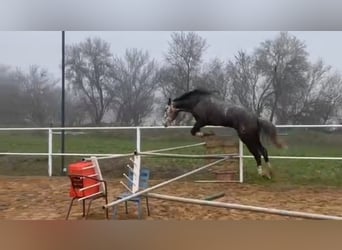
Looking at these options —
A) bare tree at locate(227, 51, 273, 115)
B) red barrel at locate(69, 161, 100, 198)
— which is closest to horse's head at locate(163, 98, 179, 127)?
bare tree at locate(227, 51, 273, 115)

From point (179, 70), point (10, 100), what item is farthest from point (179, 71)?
point (10, 100)

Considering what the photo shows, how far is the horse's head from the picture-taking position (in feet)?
9.23

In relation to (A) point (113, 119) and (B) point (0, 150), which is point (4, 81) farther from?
(B) point (0, 150)

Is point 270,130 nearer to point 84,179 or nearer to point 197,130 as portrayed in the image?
point 197,130

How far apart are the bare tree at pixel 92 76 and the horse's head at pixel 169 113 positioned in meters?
0.37

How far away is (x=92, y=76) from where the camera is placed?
292 centimetres

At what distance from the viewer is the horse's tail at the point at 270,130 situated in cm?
284

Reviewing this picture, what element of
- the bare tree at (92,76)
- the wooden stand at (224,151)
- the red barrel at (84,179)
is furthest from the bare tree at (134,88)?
the red barrel at (84,179)

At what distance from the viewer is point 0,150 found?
11.5ft

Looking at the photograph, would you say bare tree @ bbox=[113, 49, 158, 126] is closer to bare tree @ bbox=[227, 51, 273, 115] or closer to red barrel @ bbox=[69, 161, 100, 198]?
bare tree @ bbox=[227, 51, 273, 115]

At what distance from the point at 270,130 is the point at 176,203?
105cm

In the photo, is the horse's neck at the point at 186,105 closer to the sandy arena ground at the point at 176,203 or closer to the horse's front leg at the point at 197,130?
the horse's front leg at the point at 197,130

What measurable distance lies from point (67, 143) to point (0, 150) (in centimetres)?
64

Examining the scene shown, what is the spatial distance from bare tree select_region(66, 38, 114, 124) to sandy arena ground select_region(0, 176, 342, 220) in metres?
0.55
